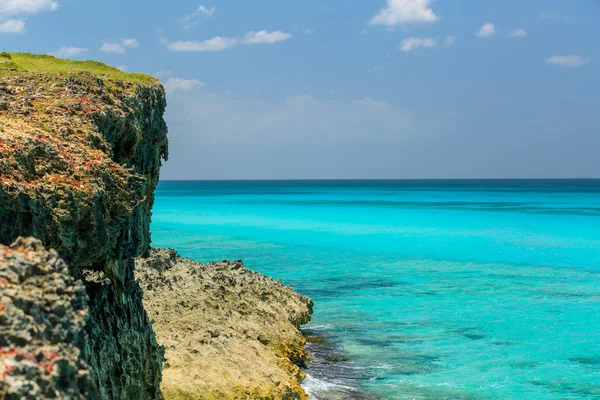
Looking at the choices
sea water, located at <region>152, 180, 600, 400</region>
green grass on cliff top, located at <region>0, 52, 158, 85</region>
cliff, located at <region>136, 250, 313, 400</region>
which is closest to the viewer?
green grass on cliff top, located at <region>0, 52, 158, 85</region>

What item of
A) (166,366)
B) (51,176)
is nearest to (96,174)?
(51,176)

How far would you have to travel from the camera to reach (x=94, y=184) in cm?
1146

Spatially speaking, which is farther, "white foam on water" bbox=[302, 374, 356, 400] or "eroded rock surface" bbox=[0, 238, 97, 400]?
"white foam on water" bbox=[302, 374, 356, 400]

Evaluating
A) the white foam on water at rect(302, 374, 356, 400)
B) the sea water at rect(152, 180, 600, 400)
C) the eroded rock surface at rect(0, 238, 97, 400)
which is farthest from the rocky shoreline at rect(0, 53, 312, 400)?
the sea water at rect(152, 180, 600, 400)

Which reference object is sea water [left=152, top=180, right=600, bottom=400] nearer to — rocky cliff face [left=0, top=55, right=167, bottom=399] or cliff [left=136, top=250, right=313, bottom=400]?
cliff [left=136, top=250, right=313, bottom=400]

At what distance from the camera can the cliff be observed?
1898 centimetres

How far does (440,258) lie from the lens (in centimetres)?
5806

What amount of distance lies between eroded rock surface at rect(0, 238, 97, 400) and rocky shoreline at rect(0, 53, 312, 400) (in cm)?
1

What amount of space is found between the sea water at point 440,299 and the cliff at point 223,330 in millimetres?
1739

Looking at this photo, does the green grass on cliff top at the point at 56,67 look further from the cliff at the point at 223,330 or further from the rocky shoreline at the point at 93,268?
the cliff at the point at 223,330

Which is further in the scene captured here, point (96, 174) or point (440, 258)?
point (440, 258)

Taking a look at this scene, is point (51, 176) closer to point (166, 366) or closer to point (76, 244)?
point (76, 244)

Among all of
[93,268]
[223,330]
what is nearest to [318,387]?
[223,330]

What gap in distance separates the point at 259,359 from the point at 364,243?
162ft
